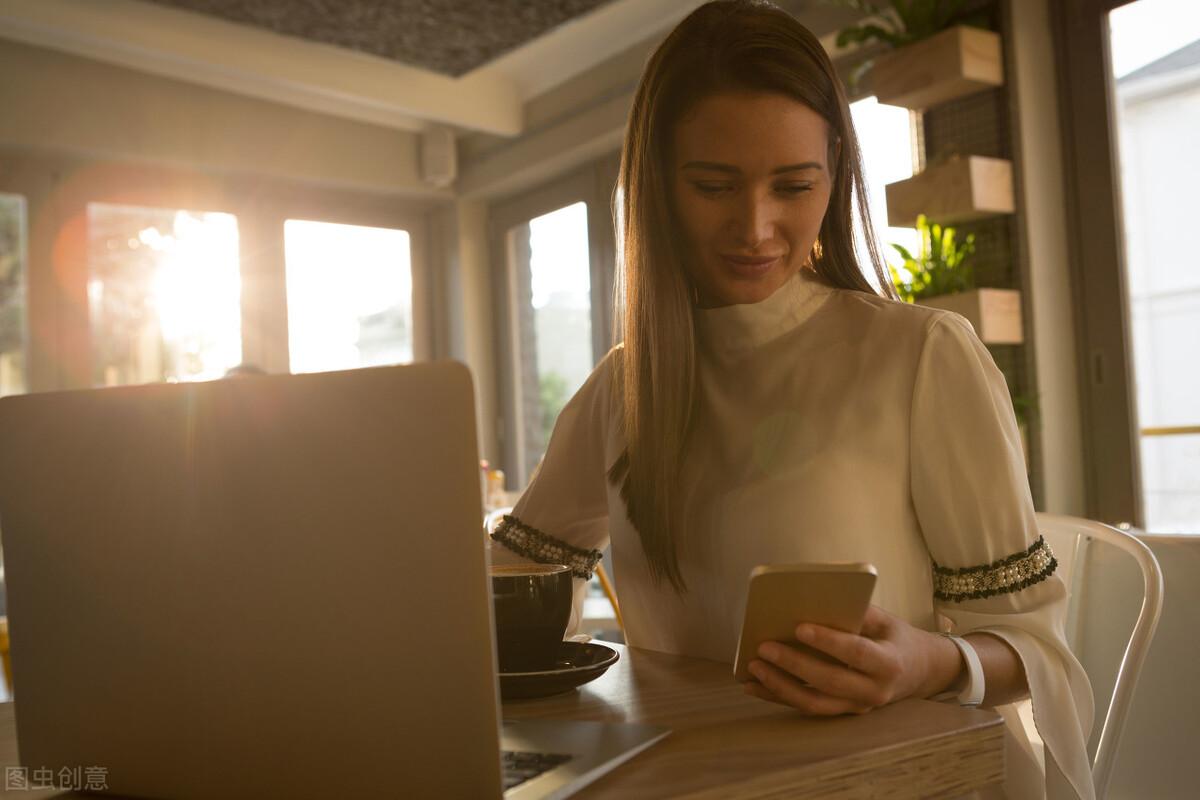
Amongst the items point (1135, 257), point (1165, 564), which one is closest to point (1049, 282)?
point (1135, 257)

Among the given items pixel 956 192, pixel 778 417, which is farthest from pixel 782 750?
pixel 956 192

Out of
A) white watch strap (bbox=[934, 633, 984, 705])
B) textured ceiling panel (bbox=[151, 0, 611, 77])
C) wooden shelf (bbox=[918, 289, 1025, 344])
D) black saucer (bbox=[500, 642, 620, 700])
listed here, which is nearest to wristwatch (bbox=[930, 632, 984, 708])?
white watch strap (bbox=[934, 633, 984, 705])

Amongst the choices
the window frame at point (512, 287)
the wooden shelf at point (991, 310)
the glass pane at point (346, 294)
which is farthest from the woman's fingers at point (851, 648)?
the glass pane at point (346, 294)

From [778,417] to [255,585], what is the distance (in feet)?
2.13

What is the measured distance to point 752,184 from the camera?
1.09 metres

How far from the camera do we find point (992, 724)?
67cm

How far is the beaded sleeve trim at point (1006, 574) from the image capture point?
937mm

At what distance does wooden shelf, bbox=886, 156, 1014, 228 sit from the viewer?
118 inches

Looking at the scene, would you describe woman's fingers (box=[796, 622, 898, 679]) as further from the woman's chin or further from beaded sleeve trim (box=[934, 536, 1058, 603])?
the woman's chin

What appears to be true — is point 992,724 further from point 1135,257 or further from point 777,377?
point 1135,257

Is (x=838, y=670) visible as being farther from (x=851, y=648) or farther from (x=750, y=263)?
(x=750, y=263)

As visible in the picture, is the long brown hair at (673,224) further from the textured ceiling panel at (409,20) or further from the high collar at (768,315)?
the textured ceiling panel at (409,20)

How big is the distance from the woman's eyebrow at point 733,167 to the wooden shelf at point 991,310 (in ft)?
6.47

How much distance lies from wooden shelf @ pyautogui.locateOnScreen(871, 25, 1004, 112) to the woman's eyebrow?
2.18 m
